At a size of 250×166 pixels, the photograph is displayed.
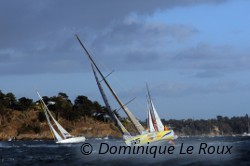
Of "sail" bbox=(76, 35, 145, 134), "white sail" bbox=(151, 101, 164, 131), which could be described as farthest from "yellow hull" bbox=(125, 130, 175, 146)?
"white sail" bbox=(151, 101, 164, 131)

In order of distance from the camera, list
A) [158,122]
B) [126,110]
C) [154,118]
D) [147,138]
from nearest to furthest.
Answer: [147,138]
[158,122]
[154,118]
[126,110]

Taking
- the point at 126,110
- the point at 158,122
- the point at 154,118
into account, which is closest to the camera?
the point at 158,122

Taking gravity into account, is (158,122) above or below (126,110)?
below

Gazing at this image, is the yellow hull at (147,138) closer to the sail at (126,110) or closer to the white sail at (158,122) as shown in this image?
the sail at (126,110)

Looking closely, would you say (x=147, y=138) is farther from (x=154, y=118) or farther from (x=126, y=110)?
(x=126, y=110)

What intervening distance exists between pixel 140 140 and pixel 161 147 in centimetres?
239

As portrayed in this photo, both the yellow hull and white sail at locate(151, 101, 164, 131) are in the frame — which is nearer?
the yellow hull

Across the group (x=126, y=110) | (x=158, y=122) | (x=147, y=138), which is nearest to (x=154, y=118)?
(x=158, y=122)

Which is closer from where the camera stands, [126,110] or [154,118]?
[154,118]

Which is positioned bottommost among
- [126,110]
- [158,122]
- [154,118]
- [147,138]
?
[147,138]

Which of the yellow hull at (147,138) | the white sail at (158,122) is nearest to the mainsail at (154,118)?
the white sail at (158,122)

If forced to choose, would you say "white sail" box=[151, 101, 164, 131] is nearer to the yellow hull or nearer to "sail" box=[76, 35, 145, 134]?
"sail" box=[76, 35, 145, 134]

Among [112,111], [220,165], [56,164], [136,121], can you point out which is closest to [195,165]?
[220,165]

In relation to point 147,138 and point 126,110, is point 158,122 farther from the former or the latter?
point 147,138
